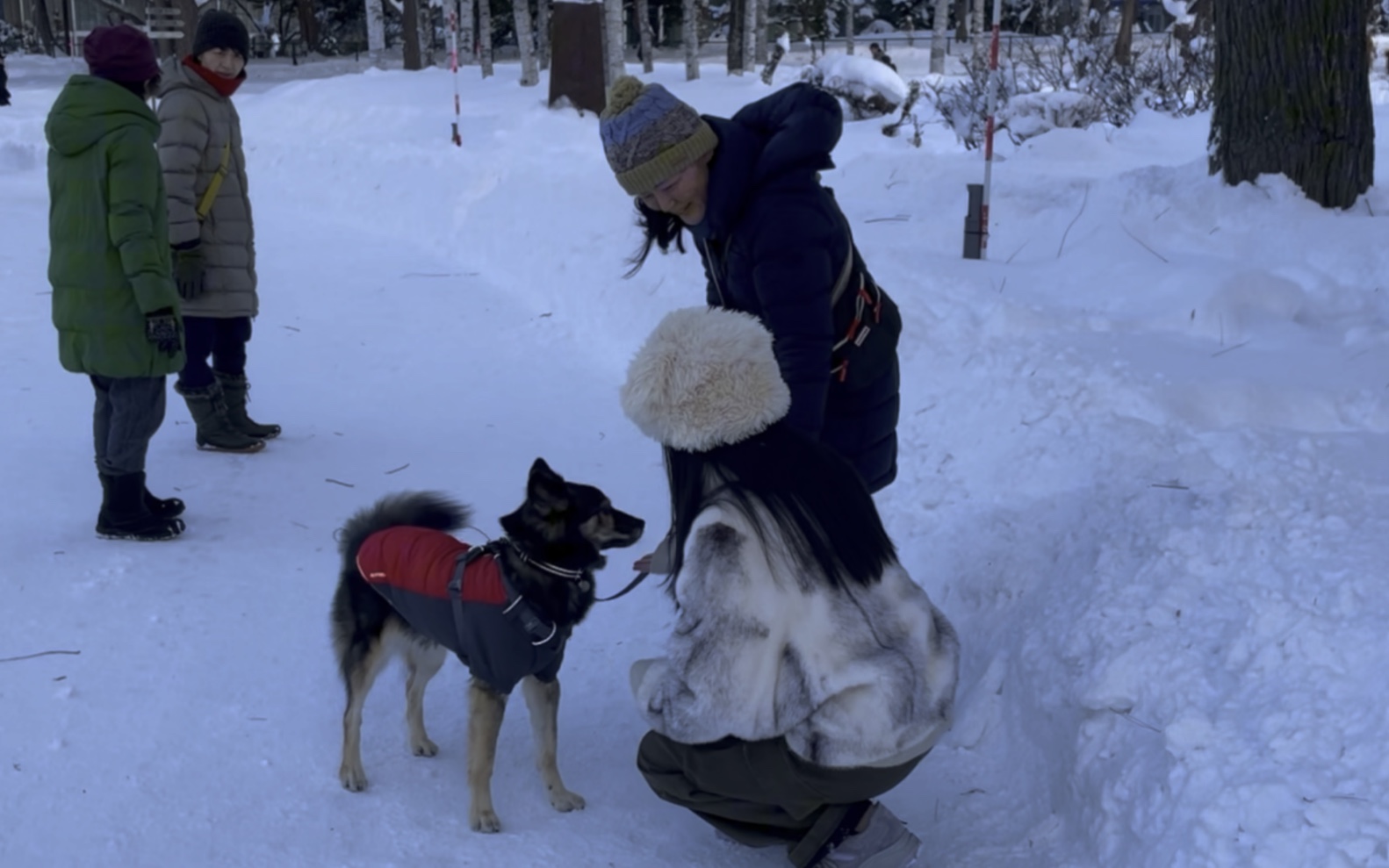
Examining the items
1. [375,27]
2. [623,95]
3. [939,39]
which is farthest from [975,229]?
[939,39]

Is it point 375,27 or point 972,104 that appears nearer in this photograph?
point 972,104

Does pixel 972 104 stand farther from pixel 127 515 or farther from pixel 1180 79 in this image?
pixel 127 515

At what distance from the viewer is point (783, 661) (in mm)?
2939

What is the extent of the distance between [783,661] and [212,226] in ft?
14.5

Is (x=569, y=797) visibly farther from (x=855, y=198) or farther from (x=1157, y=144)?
(x=1157, y=144)

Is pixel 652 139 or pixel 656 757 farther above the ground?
pixel 652 139

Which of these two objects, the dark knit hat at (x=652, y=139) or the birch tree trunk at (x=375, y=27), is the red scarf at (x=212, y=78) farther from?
the birch tree trunk at (x=375, y=27)

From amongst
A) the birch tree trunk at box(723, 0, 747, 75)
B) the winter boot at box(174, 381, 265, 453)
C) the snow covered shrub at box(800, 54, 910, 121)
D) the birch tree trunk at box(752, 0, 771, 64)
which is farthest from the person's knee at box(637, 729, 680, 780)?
the birch tree trunk at box(752, 0, 771, 64)

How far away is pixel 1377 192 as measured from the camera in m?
6.71

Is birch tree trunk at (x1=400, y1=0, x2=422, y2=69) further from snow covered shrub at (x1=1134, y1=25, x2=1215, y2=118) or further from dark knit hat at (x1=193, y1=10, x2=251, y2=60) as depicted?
dark knit hat at (x1=193, y1=10, x2=251, y2=60)

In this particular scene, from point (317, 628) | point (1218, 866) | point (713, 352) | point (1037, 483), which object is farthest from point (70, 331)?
point (1218, 866)

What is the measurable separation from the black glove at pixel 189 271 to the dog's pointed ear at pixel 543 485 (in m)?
3.34

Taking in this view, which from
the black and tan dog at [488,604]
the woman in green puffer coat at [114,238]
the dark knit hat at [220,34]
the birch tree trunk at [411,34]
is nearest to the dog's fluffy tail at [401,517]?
the black and tan dog at [488,604]

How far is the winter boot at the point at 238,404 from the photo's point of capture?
6.50m
